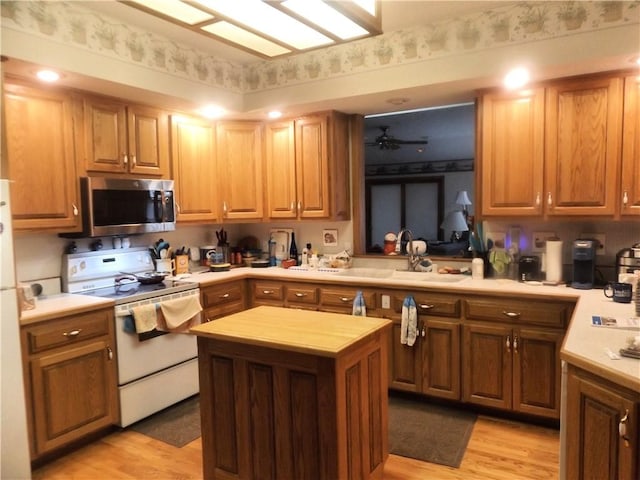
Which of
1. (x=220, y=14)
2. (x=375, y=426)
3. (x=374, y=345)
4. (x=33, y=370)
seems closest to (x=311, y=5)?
(x=220, y=14)

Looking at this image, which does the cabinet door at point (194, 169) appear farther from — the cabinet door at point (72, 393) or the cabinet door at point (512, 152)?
the cabinet door at point (512, 152)

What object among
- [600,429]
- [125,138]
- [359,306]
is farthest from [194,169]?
[600,429]

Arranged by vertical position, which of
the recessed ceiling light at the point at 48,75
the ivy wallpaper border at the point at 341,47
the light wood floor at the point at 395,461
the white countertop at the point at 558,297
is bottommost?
the light wood floor at the point at 395,461

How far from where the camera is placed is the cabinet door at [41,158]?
2734 millimetres

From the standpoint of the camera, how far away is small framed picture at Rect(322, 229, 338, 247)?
4.32m

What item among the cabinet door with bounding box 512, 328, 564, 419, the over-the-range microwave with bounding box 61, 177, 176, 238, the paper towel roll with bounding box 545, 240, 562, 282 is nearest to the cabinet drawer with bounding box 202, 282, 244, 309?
the over-the-range microwave with bounding box 61, 177, 176, 238

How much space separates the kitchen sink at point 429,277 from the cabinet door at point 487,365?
508mm

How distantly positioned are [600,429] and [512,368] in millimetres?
1366

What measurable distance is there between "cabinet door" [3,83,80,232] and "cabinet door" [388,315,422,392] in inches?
91.6

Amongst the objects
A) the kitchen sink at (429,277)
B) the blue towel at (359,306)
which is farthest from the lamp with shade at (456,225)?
the blue towel at (359,306)

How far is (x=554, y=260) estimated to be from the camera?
316cm

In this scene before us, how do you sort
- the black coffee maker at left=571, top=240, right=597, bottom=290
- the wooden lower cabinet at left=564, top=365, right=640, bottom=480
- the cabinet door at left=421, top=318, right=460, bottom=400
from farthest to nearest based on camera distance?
1. the cabinet door at left=421, top=318, right=460, bottom=400
2. the black coffee maker at left=571, top=240, right=597, bottom=290
3. the wooden lower cabinet at left=564, top=365, right=640, bottom=480

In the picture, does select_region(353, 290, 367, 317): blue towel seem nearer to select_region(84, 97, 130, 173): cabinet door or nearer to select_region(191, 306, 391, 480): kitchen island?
select_region(191, 306, 391, 480): kitchen island

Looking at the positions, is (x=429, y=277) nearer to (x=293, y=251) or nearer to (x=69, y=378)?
(x=293, y=251)
